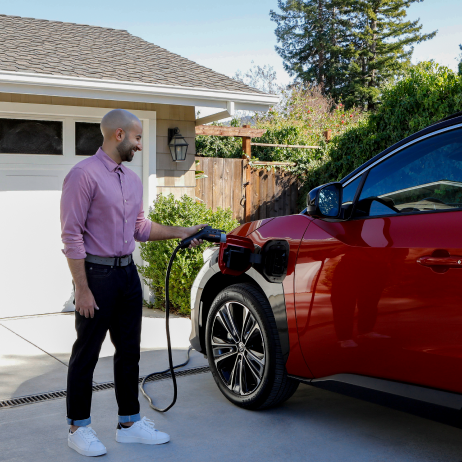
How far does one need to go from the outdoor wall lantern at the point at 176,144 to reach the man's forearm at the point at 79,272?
4.85 meters

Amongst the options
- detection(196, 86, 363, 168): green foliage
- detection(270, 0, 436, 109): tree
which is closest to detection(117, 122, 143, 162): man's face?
detection(196, 86, 363, 168): green foliage

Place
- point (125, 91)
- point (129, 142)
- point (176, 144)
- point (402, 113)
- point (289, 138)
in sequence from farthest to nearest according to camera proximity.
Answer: point (289, 138) < point (402, 113) < point (176, 144) < point (125, 91) < point (129, 142)

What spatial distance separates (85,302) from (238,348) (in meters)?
1.25

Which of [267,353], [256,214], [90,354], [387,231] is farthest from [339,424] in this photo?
[256,214]

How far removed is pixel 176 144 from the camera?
782 centimetres

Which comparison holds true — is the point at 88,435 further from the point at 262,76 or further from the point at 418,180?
the point at 262,76

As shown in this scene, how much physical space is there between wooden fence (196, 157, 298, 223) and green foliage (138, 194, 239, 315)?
295cm

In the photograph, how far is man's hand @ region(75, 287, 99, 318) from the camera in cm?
316

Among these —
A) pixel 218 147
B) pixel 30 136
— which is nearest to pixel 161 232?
pixel 30 136

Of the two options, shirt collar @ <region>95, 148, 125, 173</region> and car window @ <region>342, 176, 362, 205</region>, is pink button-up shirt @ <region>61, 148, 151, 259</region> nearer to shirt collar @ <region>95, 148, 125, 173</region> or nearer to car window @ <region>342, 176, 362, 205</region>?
shirt collar @ <region>95, 148, 125, 173</region>

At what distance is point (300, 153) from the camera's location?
44.3 feet

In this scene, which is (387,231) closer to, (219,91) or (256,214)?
(219,91)

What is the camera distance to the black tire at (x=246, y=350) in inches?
147

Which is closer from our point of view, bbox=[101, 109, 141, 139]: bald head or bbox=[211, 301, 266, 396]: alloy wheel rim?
bbox=[101, 109, 141, 139]: bald head
